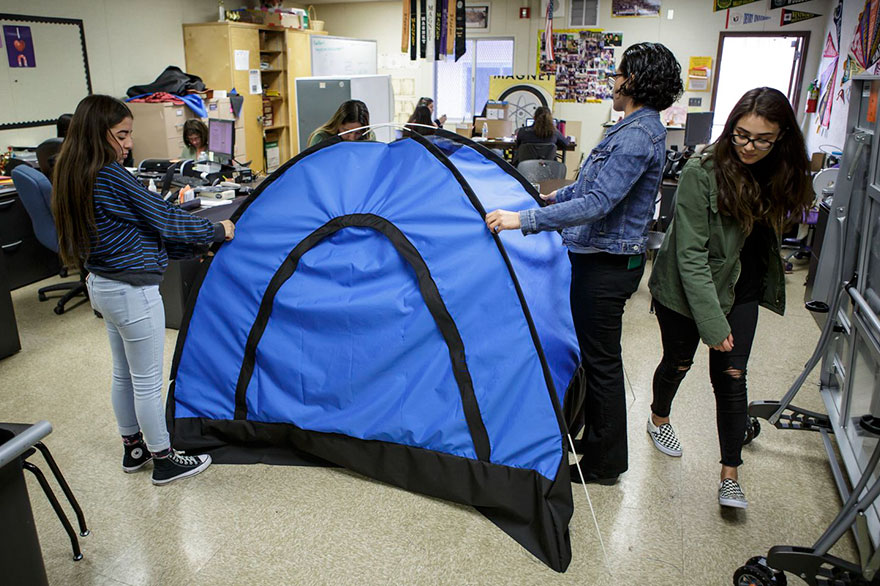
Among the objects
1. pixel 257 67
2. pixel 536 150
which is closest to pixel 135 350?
pixel 536 150

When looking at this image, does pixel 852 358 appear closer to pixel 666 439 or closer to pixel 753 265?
pixel 753 265

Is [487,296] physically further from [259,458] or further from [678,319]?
[259,458]

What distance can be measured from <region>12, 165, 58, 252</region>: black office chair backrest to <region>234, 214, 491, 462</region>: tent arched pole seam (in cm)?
192

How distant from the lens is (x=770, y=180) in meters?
1.74

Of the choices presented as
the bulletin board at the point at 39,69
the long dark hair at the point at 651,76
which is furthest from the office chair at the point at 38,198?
the long dark hair at the point at 651,76

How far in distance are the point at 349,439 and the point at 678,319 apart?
110 centimetres

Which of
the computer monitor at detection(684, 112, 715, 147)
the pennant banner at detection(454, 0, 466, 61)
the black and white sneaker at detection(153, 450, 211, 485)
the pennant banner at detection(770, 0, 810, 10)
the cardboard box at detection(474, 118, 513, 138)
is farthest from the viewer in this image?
the pennant banner at detection(770, 0, 810, 10)

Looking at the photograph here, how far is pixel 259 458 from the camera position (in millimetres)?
2268

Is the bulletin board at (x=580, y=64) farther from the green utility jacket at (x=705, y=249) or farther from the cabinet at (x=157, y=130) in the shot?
the green utility jacket at (x=705, y=249)

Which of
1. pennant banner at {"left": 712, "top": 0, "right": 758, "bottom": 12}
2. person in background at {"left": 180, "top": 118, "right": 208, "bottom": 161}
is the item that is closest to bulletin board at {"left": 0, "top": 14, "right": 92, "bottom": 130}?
person in background at {"left": 180, "top": 118, "right": 208, "bottom": 161}

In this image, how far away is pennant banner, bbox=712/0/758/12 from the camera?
6.99 metres

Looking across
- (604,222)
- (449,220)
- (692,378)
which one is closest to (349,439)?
(449,220)

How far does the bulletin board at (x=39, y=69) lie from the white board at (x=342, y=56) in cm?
273

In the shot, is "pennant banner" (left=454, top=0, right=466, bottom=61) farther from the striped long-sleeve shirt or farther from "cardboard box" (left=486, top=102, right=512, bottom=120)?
the striped long-sleeve shirt
